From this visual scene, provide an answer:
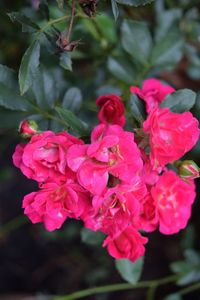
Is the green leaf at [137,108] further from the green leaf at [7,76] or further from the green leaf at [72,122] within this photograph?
the green leaf at [7,76]

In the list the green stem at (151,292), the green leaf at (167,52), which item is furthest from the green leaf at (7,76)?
the green stem at (151,292)

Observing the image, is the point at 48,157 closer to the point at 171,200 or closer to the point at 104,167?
the point at 104,167

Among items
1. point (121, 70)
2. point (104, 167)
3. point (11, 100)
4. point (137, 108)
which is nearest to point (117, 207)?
point (104, 167)

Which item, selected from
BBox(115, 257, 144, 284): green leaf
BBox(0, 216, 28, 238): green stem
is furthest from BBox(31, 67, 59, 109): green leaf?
BBox(0, 216, 28, 238): green stem

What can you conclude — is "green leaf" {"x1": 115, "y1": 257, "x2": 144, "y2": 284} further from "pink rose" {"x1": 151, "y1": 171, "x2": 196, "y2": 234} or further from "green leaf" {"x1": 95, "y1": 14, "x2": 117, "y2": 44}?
"green leaf" {"x1": 95, "y1": 14, "x2": 117, "y2": 44}

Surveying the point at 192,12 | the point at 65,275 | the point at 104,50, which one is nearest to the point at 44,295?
the point at 65,275
